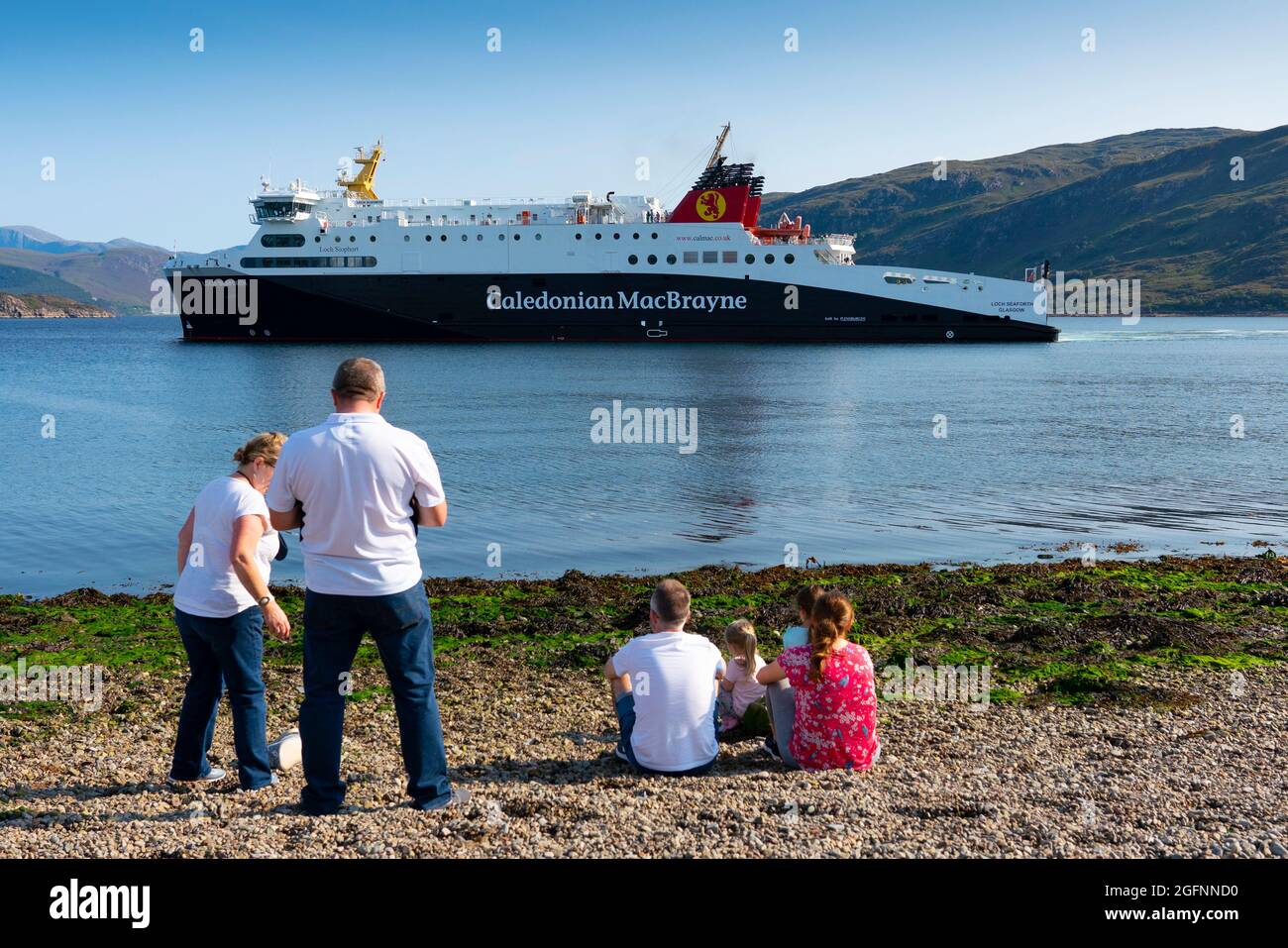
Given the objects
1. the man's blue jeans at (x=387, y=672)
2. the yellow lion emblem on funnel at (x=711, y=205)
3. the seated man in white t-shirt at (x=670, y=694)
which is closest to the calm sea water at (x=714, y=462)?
the seated man in white t-shirt at (x=670, y=694)

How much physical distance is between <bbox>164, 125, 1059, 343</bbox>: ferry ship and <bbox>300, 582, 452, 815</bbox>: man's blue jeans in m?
50.2

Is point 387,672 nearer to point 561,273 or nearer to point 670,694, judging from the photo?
point 670,694

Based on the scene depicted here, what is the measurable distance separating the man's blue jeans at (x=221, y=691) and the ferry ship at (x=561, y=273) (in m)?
49.9

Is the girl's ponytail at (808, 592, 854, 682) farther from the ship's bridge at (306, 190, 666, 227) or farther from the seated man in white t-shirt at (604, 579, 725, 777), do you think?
the ship's bridge at (306, 190, 666, 227)

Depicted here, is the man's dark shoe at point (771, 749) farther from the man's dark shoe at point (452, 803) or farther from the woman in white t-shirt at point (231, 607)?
→ the woman in white t-shirt at point (231, 607)

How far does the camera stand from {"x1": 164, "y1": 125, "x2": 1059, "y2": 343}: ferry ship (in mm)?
53188

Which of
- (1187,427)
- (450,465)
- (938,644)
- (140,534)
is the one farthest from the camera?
(1187,427)

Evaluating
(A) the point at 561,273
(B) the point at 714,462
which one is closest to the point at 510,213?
(A) the point at 561,273

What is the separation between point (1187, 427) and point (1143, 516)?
38.7ft

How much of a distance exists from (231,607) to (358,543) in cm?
89
